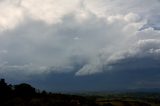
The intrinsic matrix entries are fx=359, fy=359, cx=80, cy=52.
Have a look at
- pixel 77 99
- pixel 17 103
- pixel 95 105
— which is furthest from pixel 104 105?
pixel 17 103

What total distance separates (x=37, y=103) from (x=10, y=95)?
24625 millimetres

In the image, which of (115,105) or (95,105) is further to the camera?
(115,105)

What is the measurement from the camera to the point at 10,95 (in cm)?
19738

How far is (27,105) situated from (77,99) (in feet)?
107

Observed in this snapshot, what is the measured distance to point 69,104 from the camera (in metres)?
184

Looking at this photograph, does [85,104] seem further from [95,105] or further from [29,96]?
[29,96]

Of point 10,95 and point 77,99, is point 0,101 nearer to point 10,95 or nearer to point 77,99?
point 10,95

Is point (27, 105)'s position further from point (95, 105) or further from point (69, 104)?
point (95, 105)

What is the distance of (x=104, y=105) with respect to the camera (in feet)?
612

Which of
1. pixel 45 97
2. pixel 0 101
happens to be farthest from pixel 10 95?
pixel 45 97

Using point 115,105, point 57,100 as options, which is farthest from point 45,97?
point 115,105

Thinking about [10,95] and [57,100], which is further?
[10,95]

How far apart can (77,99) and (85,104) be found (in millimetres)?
12305

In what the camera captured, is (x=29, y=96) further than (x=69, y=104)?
Yes
